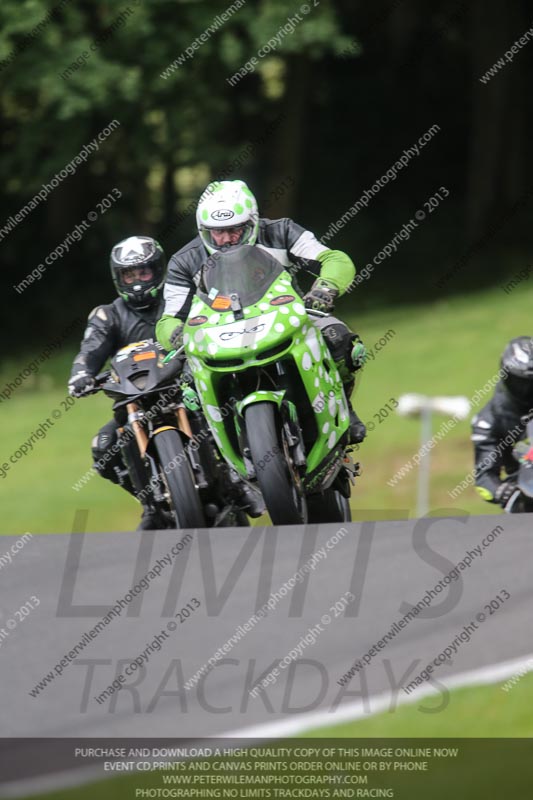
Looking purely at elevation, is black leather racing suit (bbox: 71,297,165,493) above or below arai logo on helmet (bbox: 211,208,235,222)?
below

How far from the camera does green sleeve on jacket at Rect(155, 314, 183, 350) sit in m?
8.48

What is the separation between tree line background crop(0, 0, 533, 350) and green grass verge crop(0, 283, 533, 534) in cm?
259

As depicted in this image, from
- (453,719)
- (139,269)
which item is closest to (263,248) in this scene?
(139,269)

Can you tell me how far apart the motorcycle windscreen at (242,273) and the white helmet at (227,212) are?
0.61ft

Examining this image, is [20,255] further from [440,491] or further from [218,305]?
[218,305]

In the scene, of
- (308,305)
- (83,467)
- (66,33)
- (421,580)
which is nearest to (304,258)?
(308,305)

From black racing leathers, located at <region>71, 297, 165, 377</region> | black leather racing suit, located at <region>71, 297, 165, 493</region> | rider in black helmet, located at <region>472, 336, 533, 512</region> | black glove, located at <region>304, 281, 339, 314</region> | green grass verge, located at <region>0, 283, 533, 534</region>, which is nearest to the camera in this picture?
black glove, located at <region>304, 281, 339, 314</region>

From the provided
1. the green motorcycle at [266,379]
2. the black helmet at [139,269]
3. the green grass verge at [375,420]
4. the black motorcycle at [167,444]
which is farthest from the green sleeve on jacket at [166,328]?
the green grass verge at [375,420]

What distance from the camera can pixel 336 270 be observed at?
8.38 meters

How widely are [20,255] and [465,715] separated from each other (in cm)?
2883

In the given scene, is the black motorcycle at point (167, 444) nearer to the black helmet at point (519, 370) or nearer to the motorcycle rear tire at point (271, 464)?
the motorcycle rear tire at point (271, 464)

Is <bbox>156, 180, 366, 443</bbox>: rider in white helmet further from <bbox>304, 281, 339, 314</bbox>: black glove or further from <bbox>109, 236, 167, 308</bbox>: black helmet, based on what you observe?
<bbox>109, 236, 167, 308</bbox>: black helmet

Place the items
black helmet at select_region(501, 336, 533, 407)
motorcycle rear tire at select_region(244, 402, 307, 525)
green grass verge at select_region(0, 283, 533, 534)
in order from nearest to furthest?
motorcycle rear tire at select_region(244, 402, 307, 525) → black helmet at select_region(501, 336, 533, 407) → green grass verge at select_region(0, 283, 533, 534)

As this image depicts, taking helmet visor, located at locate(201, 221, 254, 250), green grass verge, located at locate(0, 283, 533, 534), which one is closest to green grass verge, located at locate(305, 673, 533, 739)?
helmet visor, located at locate(201, 221, 254, 250)
